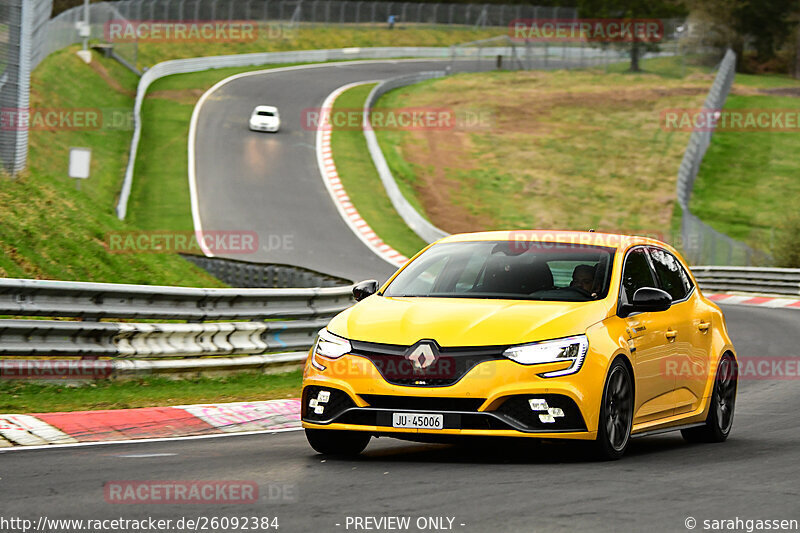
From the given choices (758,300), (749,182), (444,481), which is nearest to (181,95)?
(749,182)

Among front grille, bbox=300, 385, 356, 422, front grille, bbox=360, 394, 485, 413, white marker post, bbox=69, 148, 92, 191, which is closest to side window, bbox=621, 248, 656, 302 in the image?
front grille, bbox=360, 394, 485, 413

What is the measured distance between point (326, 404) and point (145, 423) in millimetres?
2681

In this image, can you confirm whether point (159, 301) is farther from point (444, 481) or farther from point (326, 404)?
point (444, 481)

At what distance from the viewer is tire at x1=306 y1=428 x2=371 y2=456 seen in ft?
28.8

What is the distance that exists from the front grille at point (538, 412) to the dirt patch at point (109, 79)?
5192 cm

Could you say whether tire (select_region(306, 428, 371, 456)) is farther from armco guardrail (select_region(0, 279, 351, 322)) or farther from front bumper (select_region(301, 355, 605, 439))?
armco guardrail (select_region(0, 279, 351, 322))

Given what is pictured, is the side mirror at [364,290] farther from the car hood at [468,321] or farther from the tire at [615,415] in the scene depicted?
the tire at [615,415]

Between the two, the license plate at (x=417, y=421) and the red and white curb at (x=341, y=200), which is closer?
the license plate at (x=417, y=421)

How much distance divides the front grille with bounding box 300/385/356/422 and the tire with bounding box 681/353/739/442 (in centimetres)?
351

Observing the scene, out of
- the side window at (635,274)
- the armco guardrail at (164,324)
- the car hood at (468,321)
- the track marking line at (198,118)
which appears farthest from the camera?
the track marking line at (198,118)

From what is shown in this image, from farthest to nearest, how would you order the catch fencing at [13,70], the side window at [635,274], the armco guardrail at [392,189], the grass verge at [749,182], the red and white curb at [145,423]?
the grass verge at [749,182] → the armco guardrail at [392,189] → the catch fencing at [13,70] → the red and white curb at [145,423] → the side window at [635,274]

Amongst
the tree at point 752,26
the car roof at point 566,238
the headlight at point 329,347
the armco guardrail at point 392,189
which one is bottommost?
the armco guardrail at point 392,189

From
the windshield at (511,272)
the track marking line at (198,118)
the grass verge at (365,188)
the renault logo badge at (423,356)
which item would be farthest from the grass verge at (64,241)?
the grass verge at (365,188)

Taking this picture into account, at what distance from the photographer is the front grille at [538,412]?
8.08 meters
